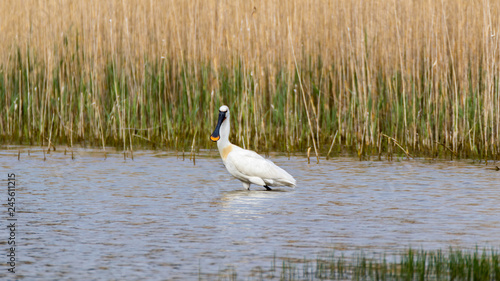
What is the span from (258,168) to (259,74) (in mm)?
3345

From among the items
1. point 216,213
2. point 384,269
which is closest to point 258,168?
point 216,213

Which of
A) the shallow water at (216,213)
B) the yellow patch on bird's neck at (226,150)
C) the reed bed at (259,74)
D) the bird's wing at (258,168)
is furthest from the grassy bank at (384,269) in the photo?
the reed bed at (259,74)

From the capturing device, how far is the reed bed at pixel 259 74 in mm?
11930

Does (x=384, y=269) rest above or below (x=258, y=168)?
below

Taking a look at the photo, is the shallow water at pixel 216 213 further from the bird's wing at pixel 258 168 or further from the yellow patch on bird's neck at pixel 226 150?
the yellow patch on bird's neck at pixel 226 150

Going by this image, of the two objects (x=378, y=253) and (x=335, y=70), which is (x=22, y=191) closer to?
(x=378, y=253)

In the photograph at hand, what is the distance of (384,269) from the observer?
218 inches

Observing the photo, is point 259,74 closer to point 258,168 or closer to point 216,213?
point 258,168

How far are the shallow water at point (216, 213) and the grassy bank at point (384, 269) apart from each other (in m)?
0.16

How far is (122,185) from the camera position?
31.7ft

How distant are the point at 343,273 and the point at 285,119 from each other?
702cm

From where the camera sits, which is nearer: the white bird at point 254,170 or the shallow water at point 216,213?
the shallow water at point 216,213

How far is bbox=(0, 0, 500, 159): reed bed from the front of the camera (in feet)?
39.1

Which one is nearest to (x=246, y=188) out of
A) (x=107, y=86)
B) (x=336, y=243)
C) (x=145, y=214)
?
(x=145, y=214)
